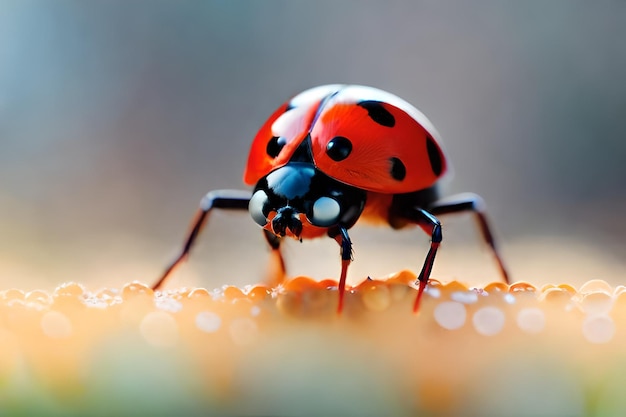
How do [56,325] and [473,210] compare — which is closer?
[56,325]

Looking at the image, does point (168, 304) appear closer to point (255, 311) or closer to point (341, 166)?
point (255, 311)

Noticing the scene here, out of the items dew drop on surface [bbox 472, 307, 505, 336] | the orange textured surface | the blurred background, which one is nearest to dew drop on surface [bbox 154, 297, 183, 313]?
the orange textured surface

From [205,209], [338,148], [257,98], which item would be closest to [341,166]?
[338,148]

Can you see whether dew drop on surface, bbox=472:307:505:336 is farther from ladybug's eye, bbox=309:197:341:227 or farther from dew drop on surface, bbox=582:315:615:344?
ladybug's eye, bbox=309:197:341:227

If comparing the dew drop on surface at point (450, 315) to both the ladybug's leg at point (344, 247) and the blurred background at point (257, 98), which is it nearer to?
the ladybug's leg at point (344, 247)

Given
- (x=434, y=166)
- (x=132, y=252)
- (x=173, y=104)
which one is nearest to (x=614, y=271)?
(x=434, y=166)

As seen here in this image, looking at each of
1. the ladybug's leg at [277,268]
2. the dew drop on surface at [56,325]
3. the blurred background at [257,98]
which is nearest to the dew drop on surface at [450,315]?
the dew drop on surface at [56,325]
